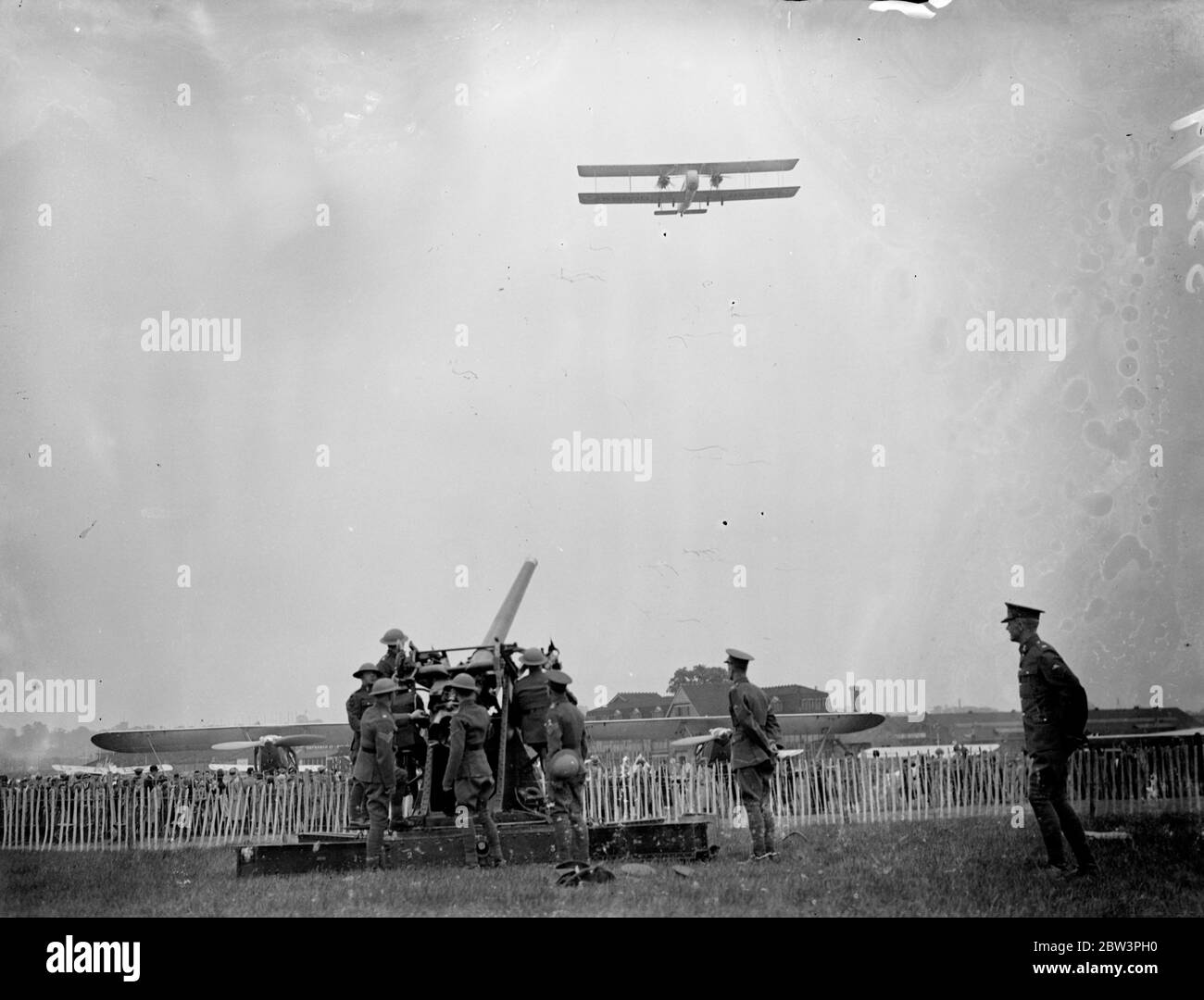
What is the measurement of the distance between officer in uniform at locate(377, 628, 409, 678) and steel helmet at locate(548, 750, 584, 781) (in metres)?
2.64

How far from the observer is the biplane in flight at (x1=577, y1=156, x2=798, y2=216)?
12.4 meters

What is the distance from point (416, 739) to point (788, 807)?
5.24m

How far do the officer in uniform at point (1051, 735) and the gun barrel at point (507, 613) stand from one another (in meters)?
4.49

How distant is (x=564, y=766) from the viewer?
946cm

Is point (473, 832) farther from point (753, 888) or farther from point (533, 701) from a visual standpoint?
point (753, 888)

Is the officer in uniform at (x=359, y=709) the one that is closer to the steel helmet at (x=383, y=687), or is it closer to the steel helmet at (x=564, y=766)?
the steel helmet at (x=383, y=687)

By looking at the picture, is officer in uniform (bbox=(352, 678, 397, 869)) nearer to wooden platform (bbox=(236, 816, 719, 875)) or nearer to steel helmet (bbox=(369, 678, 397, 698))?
steel helmet (bbox=(369, 678, 397, 698))

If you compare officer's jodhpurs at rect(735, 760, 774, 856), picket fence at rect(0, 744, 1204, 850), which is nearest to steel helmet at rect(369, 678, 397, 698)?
officer's jodhpurs at rect(735, 760, 774, 856)

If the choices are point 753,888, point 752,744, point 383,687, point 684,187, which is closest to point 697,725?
point 684,187

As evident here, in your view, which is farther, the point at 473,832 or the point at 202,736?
the point at 202,736

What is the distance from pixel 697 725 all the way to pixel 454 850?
1320cm

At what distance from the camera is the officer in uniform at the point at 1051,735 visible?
8.76m

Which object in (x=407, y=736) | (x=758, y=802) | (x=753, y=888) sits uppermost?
(x=407, y=736)
